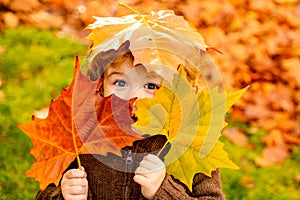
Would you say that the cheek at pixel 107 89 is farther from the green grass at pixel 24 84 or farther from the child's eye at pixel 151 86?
the green grass at pixel 24 84

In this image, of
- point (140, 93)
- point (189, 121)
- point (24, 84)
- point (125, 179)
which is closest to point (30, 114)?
point (24, 84)

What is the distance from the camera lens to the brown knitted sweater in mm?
1511

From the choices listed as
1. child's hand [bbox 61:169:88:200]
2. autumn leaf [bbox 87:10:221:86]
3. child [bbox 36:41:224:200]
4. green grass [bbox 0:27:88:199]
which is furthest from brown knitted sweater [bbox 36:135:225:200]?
green grass [bbox 0:27:88:199]

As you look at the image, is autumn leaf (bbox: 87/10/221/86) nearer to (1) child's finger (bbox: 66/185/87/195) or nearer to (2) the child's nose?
(2) the child's nose

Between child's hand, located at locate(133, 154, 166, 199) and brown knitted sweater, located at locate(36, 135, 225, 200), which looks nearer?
child's hand, located at locate(133, 154, 166, 199)

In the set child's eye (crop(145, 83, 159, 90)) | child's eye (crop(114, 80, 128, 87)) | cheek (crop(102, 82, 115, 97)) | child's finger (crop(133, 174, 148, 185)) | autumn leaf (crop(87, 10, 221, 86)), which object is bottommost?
child's finger (crop(133, 174, 148, 185))

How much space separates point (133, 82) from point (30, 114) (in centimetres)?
136

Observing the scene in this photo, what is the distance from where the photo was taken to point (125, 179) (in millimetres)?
1542

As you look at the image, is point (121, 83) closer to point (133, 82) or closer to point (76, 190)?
point (133, 82)

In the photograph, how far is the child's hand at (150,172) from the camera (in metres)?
1.40

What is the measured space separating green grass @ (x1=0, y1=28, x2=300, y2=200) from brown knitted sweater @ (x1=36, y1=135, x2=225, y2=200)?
776mm

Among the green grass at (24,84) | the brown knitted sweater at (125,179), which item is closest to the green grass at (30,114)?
the green grass at (24,84)

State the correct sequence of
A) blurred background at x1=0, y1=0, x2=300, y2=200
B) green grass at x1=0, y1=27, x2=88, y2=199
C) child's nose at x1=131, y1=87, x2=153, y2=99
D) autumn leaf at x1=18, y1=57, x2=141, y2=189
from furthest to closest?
1. blurred background at x1=0, y1=0, x2=300, y2=200
2. green grass at x1=0, y1=27, x2=88, y2=199
3. child's nose at x1=131, y1=87, x2=153, y2=99
4. autumn leaf at x1=18, y1=57, x2=141, y2=189

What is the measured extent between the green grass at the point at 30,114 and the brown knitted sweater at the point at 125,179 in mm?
776
